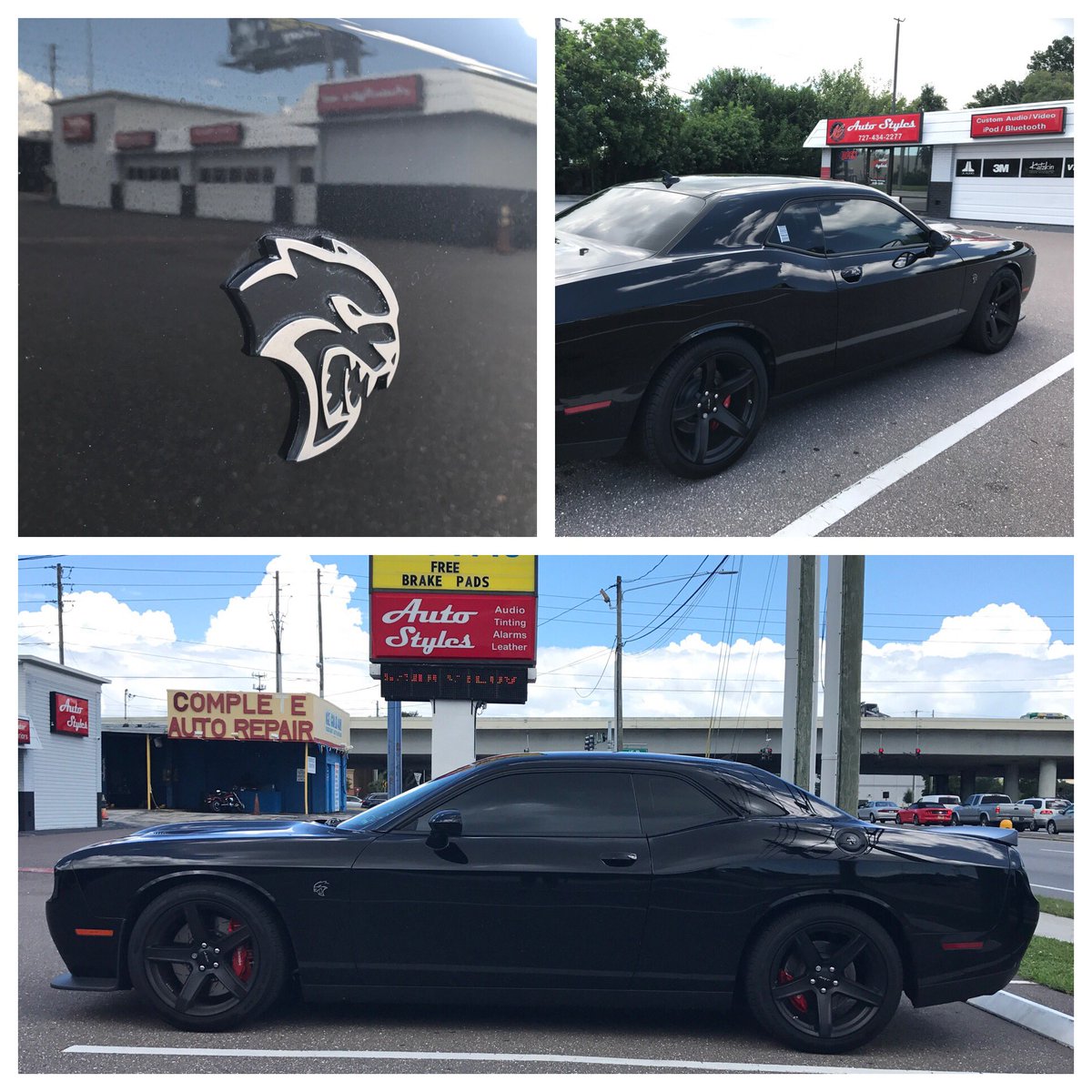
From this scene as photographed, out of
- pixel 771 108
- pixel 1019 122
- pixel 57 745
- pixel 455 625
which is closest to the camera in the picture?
pixel 771 108

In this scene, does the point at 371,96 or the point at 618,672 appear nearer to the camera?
the point at 371,96

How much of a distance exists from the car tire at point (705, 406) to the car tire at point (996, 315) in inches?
97.6

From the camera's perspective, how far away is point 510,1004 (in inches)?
167

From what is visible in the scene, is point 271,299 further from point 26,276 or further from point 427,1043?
point 427,1043

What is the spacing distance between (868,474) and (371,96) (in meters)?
3.28

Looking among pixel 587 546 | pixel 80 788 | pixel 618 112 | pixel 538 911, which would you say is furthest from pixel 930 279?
pixel 80 788

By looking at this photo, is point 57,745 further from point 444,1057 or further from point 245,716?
point 444,1057

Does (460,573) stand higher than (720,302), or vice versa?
(720,302)

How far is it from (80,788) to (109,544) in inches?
861

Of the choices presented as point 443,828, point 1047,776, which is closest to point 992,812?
point 1047,776

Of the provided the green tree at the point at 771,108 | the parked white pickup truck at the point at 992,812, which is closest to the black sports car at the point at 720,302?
the green tree at the point at 771,108

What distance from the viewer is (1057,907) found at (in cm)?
974

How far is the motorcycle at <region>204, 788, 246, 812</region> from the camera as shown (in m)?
30.5

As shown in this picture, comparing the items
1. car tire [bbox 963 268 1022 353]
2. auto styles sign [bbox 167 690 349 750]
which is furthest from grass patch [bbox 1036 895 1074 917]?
auto styles sign [bbox 167 690 349 750]
